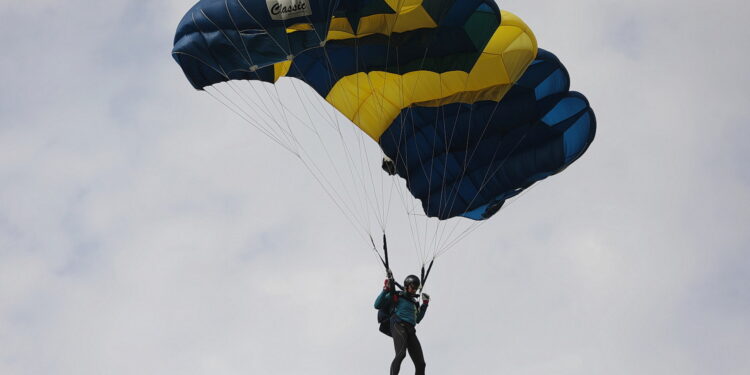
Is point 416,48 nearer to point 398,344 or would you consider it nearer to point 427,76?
point 427,76

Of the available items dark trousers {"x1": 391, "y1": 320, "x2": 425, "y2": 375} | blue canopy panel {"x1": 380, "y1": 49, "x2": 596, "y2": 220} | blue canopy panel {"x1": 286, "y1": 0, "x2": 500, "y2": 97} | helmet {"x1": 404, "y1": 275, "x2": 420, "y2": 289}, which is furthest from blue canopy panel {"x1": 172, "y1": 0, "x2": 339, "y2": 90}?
dark trousers {"x1": 391, "y1": 320, "x2": 425, "y2": 375}

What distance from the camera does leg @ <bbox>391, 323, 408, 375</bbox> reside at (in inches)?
556

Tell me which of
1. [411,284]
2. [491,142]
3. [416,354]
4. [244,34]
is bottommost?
[416,354]

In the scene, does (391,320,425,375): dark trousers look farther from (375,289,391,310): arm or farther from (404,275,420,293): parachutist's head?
(404,275,420,293): parachutist's head

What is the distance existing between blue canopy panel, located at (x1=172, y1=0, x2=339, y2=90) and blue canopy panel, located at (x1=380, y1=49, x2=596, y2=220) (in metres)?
2.92

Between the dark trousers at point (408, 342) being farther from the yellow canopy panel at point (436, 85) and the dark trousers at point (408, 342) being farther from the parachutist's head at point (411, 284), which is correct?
the yellow canopy panel at point (436, 85)

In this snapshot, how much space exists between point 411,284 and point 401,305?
35cm

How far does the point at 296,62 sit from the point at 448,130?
2711 mm

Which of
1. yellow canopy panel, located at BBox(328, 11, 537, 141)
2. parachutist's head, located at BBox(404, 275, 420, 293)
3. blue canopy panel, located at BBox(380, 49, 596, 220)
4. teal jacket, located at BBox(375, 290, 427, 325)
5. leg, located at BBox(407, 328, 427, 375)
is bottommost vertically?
leg, located at BBox(407, 328, 427, 375)

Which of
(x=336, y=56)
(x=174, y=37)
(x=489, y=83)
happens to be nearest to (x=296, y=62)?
(x=336, y=56)

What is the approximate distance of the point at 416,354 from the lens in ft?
47.5

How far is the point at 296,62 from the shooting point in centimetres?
1648

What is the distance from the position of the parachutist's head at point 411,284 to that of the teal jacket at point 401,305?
13 centimetres

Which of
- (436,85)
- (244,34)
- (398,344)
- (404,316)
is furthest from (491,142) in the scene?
(244,34)
